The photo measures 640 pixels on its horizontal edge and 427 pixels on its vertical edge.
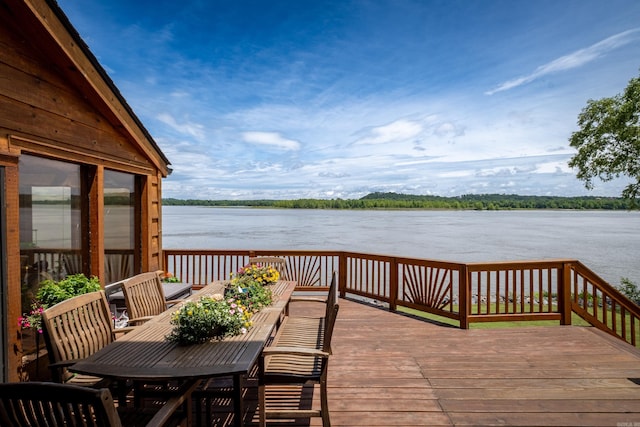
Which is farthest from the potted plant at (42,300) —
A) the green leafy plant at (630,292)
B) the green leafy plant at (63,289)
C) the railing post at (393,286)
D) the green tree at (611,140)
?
the green leafy plant at (630,292)

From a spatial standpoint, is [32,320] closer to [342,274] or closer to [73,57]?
[73,57]

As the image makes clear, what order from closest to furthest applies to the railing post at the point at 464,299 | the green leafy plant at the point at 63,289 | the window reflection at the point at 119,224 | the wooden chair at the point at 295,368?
the wooden chair at the point at 295,368
the green leafy plant at the point at 63,289
the window reflection at the point at 119,224
the railing post at the point at 464,299

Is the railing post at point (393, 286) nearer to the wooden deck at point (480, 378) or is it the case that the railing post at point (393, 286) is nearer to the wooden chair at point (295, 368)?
the wooden deck at point (480, 378)

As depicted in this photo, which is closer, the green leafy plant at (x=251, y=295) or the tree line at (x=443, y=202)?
the green leafy plant at (x=251, y=295)

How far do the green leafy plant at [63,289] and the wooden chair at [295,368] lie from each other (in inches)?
76.0

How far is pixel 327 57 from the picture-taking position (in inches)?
428

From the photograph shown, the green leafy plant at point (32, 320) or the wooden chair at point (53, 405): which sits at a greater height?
the wooden chair at point (53, 405)

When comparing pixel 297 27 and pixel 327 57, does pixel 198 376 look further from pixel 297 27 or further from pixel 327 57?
pixel 327 57

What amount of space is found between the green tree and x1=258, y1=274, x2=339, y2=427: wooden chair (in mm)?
11577

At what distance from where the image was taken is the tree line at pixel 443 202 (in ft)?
100.0

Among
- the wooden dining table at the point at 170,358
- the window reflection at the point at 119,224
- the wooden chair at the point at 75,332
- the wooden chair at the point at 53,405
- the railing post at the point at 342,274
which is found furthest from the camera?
the railing post at the point at 342,274

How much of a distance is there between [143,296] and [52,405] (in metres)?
2.06

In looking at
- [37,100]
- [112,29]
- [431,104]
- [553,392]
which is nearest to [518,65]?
[431,104]

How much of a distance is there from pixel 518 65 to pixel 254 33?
24.5 feet
